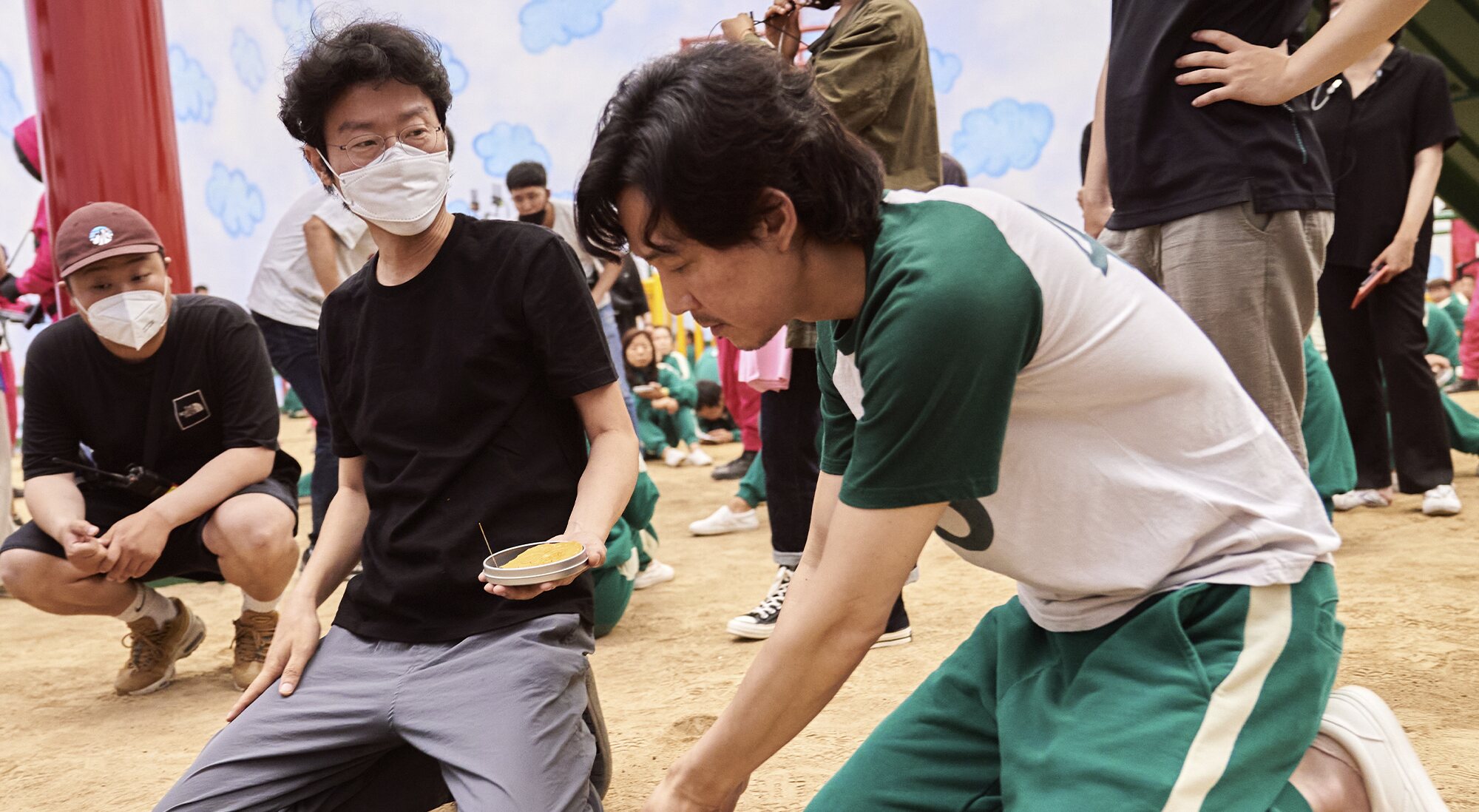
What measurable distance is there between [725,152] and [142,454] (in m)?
2.30

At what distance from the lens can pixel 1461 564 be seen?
10.3 feet

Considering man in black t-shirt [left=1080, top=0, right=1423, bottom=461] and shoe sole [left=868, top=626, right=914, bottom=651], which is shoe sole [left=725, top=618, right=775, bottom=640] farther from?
man in black t-shirt [left=1080, top=0, right=1423, bottom=461]

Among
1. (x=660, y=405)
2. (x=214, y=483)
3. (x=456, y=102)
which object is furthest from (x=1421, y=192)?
(x=456, y=102)

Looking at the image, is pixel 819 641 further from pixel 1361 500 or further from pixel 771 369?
pixel 1361 500

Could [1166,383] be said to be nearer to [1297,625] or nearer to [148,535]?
[1297,625]

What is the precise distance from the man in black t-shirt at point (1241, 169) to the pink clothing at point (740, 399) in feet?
12.4

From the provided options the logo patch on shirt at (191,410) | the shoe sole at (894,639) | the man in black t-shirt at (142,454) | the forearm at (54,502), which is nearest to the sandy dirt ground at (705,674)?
the shoe sole at (894,639)

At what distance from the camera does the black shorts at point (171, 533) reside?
107 inches

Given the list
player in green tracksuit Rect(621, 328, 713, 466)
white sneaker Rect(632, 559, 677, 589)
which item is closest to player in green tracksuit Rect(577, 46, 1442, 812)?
white sneaker Rect(632, 559, 677, 589)

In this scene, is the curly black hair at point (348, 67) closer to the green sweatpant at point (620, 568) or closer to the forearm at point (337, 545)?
the forearm at point (337, 545)

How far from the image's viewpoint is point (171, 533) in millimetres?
2742

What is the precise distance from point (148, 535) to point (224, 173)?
36.8 ft

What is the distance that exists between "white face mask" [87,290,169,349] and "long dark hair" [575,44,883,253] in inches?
76.9

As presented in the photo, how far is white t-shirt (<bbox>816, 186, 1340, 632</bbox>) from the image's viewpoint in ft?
3.33
